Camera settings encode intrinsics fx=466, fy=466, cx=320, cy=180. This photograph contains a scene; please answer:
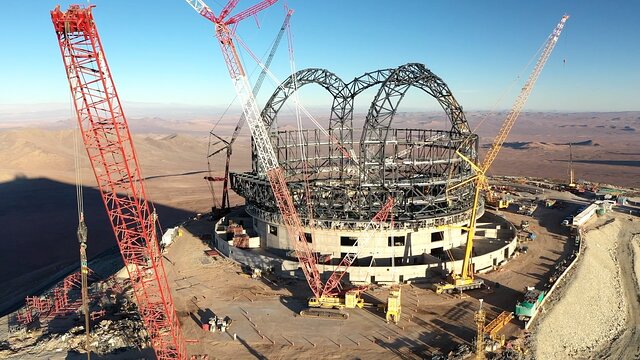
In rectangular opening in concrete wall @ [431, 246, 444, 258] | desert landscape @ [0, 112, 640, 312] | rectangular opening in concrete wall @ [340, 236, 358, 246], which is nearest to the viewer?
rectangular opening in concrete wall @ [340, 236, 358, 246]

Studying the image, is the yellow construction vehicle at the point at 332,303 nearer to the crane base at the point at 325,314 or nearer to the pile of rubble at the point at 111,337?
the crane base at the point at 325,314

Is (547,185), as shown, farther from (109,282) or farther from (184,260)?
(109,282)

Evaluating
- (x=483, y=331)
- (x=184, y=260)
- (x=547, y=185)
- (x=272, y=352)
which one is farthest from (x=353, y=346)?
(x=547, y=185)

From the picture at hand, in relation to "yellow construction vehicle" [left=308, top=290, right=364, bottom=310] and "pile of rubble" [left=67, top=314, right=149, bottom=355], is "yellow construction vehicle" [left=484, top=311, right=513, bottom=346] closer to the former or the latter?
"yellow construction vehicle" [left=308, top=290, right=364, bottom=310]

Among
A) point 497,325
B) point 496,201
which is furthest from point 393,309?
point 496,201

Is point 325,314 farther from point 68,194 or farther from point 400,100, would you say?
point 68,194

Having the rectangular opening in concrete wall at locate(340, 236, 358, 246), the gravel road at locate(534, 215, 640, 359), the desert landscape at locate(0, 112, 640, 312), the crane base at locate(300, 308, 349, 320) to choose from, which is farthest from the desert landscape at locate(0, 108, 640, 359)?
the rectangular opening in concrete wall at locate(340, 236, 358, 246)
